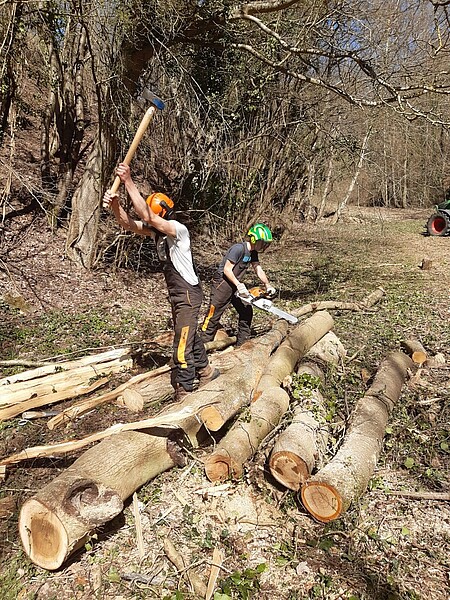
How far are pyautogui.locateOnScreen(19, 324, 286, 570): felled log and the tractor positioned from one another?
1568cm

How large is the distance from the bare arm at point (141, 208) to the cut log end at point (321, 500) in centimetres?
233

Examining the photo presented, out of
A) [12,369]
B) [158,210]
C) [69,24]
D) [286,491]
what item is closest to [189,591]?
[286,491]

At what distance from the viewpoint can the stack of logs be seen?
8.61 ft

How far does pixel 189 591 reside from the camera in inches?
101

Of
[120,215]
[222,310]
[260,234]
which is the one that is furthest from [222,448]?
[260,234]

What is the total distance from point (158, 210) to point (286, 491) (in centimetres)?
257

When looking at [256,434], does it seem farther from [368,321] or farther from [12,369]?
[368,321]

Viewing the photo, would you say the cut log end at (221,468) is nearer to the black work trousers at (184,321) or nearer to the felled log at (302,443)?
the felled log at (302,443)

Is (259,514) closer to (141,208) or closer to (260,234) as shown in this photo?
(141,208)

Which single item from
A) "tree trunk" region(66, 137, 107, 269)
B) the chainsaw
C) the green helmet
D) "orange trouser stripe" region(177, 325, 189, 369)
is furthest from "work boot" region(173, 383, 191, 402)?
"tree trunk" region(66, 137, 107, 269)

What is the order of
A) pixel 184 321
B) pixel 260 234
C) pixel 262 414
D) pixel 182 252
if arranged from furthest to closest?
pixel 260 234
pixel 184 321
pixel 182 252
pixel 262 414

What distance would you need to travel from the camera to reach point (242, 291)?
18.1 ft

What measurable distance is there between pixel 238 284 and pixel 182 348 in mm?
1451

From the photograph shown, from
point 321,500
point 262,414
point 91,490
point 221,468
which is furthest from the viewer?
point 262,414
